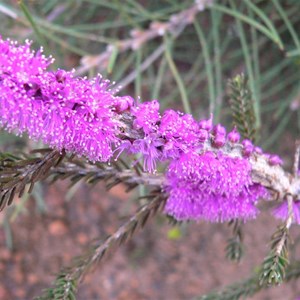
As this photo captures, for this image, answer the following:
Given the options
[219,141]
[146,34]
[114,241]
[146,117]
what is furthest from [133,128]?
[146,34]

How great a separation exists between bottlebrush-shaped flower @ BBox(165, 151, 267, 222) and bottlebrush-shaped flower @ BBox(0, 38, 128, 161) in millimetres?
120

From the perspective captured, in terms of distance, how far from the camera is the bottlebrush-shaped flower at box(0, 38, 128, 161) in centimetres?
59

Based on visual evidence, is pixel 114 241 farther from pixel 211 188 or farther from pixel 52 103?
pixel 52 103

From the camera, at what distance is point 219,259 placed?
2.01 meters

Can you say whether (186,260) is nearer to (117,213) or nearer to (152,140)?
(117,213)

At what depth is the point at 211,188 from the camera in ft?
2.35

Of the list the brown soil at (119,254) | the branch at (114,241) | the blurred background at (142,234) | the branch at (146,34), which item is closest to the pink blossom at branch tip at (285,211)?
the branch at (114,241)

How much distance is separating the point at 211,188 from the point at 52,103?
0.26 metres

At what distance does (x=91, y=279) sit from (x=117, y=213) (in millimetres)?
279

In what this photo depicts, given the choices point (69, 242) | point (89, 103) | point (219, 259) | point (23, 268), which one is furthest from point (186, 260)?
point (89, 103)

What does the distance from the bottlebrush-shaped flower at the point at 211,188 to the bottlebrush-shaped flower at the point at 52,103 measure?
0.39ft

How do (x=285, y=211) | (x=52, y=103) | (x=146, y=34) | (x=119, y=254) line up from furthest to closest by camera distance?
(x=119, y=254) < (x=146, y=34) < (x=285, y=211) < (x=52, y=103)

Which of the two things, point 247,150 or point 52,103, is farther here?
point 247,150

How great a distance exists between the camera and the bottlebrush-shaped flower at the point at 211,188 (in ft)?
2.26
